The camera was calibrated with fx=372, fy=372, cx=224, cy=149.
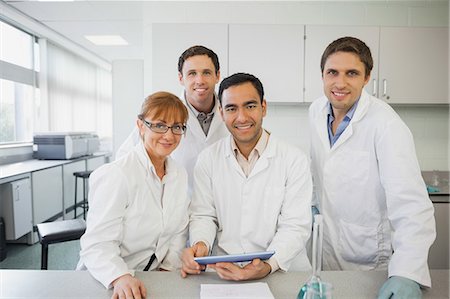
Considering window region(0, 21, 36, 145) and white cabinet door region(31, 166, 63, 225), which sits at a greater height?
window region(0, 21, 36, 145)

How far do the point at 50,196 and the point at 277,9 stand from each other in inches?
132

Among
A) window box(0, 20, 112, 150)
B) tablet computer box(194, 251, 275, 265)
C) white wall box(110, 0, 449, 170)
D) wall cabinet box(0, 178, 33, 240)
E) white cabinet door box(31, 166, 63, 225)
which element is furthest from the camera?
window box(0, 20, 112, 150)

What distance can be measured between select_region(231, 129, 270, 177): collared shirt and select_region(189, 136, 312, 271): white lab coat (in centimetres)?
3

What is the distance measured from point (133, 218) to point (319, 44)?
7.96 ft

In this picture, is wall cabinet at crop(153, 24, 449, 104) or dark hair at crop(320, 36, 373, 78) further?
wall cabinet at crop(153, 24, 449, 104)

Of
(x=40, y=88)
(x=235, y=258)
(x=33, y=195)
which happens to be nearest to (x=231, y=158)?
(x=235, y=258)

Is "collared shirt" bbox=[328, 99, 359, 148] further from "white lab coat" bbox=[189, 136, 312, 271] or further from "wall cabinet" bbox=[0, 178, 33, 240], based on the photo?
"wall cabinet" bbox=[0, 178, 33, 240]

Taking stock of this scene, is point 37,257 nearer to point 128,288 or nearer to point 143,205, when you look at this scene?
point 143,205

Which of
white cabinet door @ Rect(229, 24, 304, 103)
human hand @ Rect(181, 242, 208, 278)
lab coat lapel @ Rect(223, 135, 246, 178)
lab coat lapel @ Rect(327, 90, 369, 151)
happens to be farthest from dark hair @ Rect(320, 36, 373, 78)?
white cabinet door @ Rect(229, 24, 304, 103)

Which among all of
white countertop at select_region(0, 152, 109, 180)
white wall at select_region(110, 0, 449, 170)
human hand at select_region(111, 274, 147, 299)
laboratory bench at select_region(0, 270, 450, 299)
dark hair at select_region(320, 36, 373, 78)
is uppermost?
white wall at select_region(110, 0, 449, 170)

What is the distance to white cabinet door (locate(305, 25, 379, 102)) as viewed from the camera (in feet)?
10.4

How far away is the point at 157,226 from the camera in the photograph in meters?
1.42

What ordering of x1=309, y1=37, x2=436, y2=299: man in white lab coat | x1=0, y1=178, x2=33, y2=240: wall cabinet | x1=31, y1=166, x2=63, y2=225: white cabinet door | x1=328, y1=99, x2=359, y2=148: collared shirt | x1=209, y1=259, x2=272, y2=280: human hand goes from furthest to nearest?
x1=31, y1=166, x2=63, y2=225: white cabinet door
x1=0, y1=178, x2=33, y2=240: wall cabinet
x1=328, y1=99, x2=359, y2=148: collared shirt
x1=309, y1=37, x2=436, y2=299: man in white lab coat
x1=209, y1=259, x2=272, y2=280: human hand

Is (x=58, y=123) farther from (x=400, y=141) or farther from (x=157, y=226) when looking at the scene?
(x=400, y=141)
